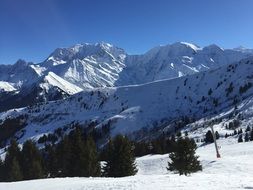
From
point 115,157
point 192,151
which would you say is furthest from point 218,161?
point 115,157

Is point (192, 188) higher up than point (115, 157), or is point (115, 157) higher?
point (115, 157)

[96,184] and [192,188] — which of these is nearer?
[192,188]

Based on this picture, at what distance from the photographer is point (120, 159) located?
195 feet

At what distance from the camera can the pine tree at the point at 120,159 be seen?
58781 millimetres

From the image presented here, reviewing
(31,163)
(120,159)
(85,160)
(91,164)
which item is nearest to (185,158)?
(120,159)

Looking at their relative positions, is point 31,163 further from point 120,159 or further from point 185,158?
point 185,158

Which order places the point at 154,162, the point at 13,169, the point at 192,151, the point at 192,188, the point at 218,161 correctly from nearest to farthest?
the point at 192,188 → the point at 192,151 → the point at 218,161 → the point at 13,169 → the point at 154,162

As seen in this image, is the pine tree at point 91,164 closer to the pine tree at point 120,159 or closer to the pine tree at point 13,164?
the pine tree at point 120,159

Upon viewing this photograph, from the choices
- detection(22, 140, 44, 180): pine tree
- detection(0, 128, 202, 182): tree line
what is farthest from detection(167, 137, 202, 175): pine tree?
detection(22, 140, 44, 180): pine tree

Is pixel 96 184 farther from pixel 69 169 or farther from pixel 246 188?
pixel 69 169

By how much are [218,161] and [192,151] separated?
7685mm

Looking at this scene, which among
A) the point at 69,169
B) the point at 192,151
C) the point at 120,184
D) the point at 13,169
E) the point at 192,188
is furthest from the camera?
the point at 13,169

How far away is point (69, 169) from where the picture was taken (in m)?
67.7

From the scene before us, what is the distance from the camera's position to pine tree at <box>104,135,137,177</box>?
58.8 metres
